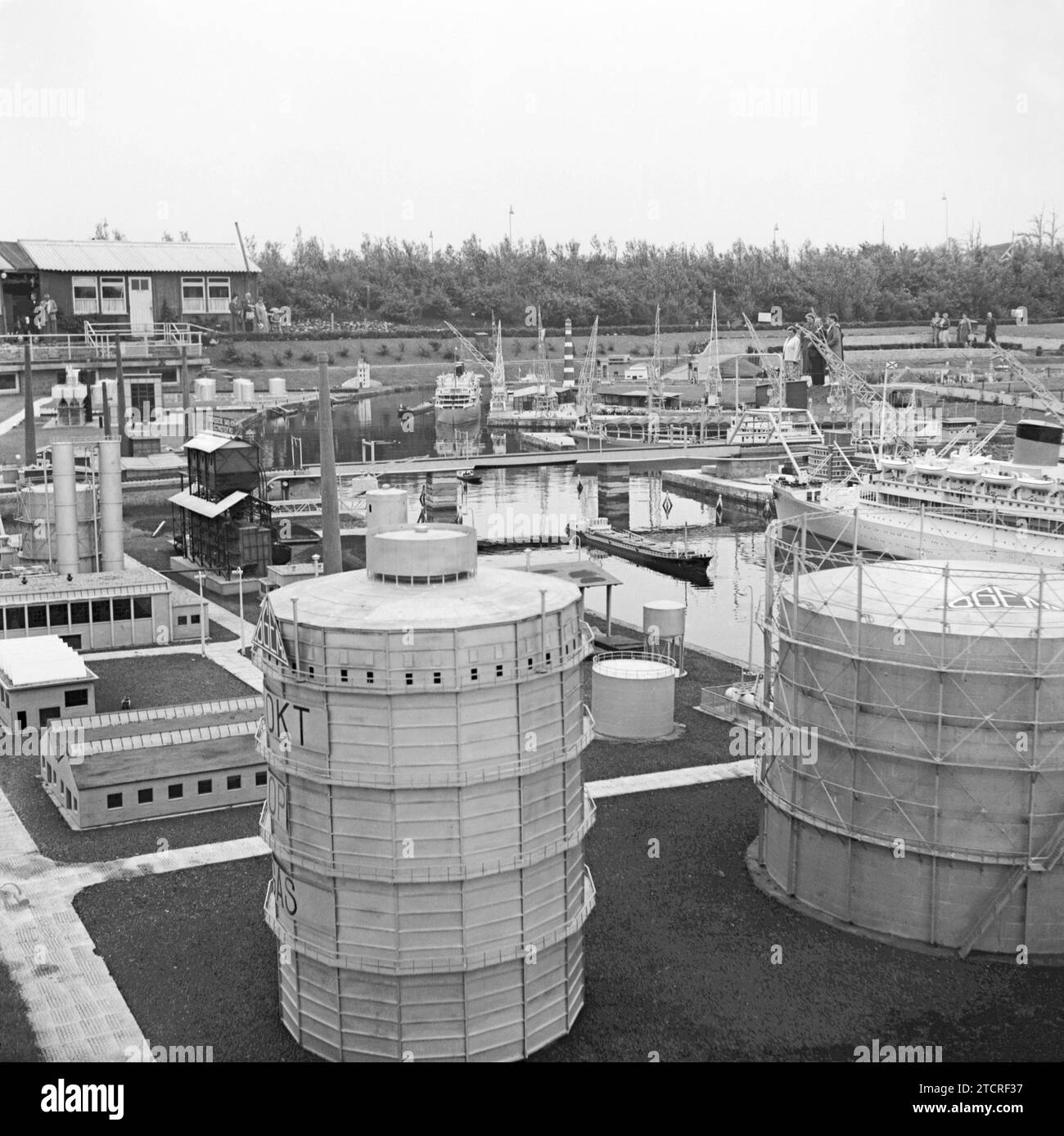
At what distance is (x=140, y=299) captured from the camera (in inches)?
5679

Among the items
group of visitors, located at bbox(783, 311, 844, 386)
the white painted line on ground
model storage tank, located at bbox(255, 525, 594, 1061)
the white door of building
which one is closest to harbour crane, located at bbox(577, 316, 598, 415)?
group of visitors, located at bbox(783, 311, 844, 386)

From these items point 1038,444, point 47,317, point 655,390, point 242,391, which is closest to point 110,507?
point 1038,444

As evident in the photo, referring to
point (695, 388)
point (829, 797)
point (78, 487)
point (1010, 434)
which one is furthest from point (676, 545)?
point (695, 388)

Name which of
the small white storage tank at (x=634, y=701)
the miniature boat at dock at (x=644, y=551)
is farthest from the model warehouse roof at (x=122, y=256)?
the small white storage tank at (x=634, y=701)

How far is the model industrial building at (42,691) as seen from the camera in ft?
142

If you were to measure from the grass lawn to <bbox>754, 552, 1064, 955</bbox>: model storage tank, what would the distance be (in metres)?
22.3

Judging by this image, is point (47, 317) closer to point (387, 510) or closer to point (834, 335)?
point (387, 510)

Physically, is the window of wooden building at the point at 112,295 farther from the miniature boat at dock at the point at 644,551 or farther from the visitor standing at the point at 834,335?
the visitor standing at the point at 834,335

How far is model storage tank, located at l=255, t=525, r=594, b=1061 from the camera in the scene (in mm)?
23438

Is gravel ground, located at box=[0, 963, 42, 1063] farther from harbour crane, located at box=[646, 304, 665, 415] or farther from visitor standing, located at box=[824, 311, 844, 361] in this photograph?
visitor standing, located at box=[824, 311, 844, 361]

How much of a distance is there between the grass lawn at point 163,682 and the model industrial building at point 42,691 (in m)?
1.79

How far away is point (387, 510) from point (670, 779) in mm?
31510

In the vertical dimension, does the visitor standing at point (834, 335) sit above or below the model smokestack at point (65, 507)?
above
